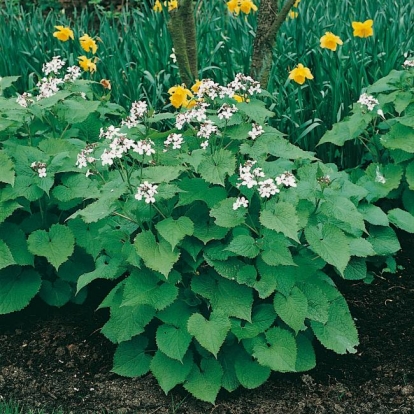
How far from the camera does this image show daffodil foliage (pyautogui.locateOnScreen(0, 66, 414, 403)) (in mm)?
2387

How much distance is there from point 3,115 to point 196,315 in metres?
1.22

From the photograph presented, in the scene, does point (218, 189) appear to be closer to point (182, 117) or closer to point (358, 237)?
point (182, 117)

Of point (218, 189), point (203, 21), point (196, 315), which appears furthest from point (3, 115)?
point (203, 21)

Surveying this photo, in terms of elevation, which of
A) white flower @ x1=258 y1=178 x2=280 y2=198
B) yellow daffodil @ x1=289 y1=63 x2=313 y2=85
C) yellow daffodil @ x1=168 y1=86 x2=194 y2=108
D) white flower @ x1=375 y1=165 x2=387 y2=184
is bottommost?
white flower @ x1=375 y1=165 x2=387 y2=184

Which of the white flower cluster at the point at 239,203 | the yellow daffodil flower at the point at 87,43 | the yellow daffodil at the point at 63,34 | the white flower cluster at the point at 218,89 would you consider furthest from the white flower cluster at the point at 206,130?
the yellow daffodil at the point at 63,34

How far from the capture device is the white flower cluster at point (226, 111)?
2442 mm

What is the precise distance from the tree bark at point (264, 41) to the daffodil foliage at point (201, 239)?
0.81 m

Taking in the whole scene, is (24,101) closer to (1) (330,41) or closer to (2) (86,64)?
(2) (86,64)

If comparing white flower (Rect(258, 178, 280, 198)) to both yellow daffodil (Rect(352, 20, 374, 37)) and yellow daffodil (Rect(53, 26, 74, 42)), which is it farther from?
yellow daffodil (Rect(53, 26, 74, 42))

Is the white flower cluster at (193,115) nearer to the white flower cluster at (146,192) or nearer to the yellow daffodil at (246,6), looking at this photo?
the white flower cluster at (146,192)

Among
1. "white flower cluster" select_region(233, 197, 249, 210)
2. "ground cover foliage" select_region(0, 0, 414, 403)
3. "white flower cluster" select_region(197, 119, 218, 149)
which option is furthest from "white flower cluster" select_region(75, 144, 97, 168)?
"white flower cluster" select_region(233, 197, 249, 210)

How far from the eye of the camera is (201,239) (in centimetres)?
242

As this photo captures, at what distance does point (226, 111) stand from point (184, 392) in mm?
1031

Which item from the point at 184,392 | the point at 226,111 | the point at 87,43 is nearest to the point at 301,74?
the point at 226,111
